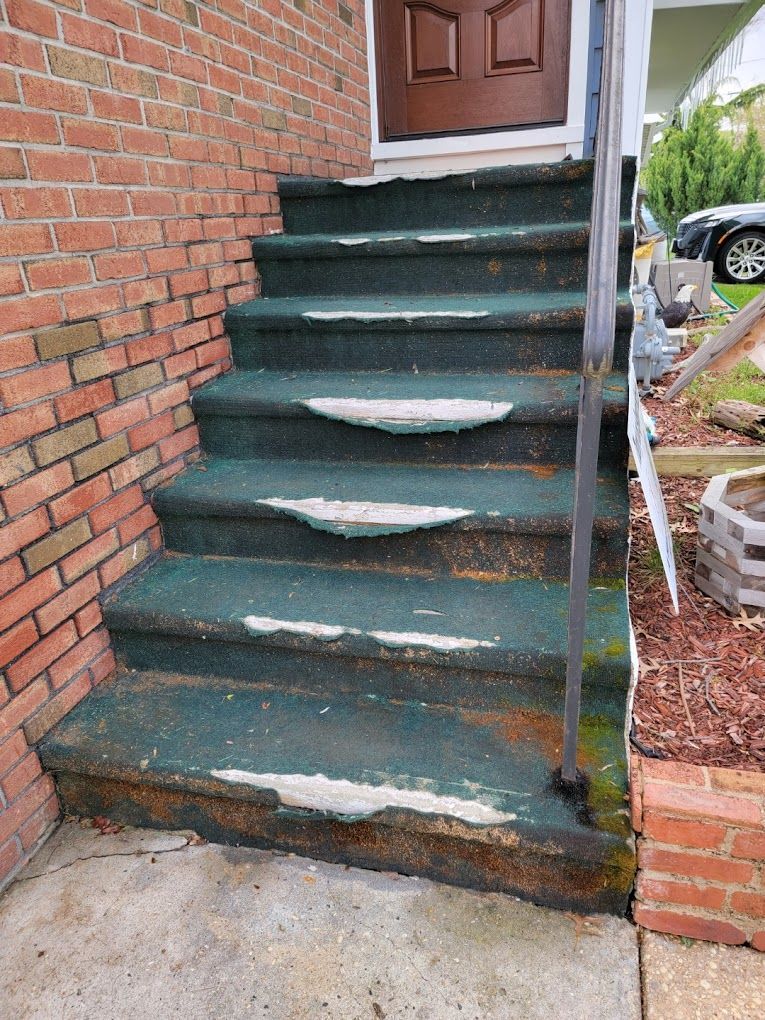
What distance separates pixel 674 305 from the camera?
626 centimetres

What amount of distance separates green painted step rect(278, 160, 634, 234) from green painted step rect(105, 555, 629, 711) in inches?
59.9

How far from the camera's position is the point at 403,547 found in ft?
6.21

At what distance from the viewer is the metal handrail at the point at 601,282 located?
1070mm

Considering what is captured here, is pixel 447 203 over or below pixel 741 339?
over

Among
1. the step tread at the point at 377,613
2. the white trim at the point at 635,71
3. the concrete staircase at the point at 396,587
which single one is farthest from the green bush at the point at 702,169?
the step tread at the point at 377,613

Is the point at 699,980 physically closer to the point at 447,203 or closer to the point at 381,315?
the point at 381,315

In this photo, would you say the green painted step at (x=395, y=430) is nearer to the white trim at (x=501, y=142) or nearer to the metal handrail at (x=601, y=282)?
the metal handrail at (x=601, y=282)

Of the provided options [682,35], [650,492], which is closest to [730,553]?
[650,492]

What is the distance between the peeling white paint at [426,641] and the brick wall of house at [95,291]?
797 millimetres

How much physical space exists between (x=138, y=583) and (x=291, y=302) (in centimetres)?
121

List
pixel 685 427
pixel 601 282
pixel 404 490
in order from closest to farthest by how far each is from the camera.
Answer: pixel 601 282 < pixel 404 490 < pixel 685 427

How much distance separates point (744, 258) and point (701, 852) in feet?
34.1

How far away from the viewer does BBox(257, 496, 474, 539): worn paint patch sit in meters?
1.83

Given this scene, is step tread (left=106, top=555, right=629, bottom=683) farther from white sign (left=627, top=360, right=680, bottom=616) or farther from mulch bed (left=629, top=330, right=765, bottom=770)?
mulch bed (left=629, top=330, right=765, bottom=770)
